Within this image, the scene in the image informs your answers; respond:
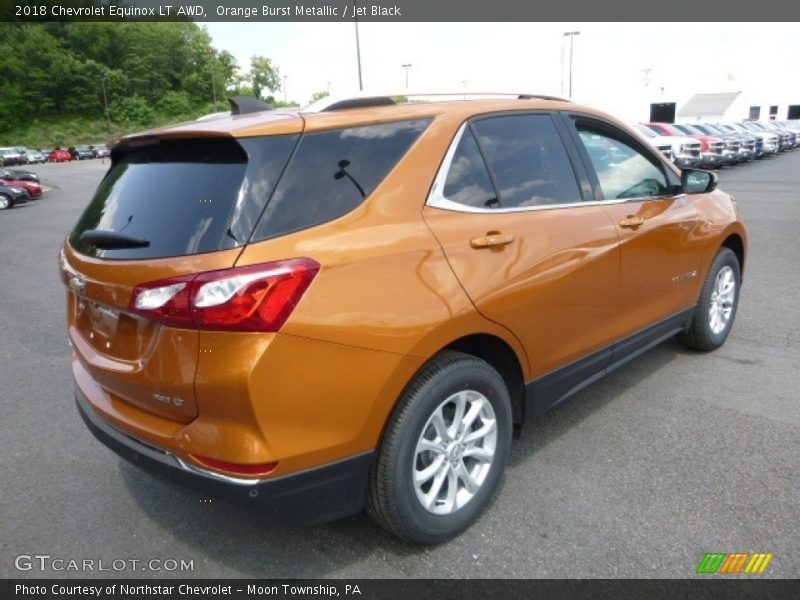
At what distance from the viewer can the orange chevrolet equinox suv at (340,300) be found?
6.75ft

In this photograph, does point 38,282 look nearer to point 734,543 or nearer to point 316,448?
point 316,448

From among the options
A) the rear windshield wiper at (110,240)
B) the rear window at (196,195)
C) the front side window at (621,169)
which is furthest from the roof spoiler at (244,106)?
the front side window at (621,169)

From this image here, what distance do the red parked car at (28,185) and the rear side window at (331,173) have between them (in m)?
23.4

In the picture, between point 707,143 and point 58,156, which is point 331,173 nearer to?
point 707,143

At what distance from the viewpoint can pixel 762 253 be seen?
827 centimetres

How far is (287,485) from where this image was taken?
2133 millimetres

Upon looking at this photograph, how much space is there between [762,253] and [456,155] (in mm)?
7222

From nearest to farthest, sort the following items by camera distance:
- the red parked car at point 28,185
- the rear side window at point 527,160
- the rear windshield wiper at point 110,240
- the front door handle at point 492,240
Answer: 1. the rear windshield wiper at point 110,240
2. the front door handle at point 492,240
3. the rear side window at point 527,160
4. the red parked car at point 28,185

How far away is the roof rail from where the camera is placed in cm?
266

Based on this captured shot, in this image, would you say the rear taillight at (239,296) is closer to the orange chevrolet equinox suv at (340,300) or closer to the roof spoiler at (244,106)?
the orange chevrolet equinox suv at (340,300)

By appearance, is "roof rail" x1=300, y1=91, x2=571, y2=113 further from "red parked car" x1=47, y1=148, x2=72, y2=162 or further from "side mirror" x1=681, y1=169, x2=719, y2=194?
"red parked car" x1=47, y1=148, x2=72, y2=162

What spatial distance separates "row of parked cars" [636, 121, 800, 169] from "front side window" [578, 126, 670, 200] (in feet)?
49.0

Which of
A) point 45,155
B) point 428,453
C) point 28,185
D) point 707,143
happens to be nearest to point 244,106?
point 428,453

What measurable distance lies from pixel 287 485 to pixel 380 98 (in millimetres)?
1713
